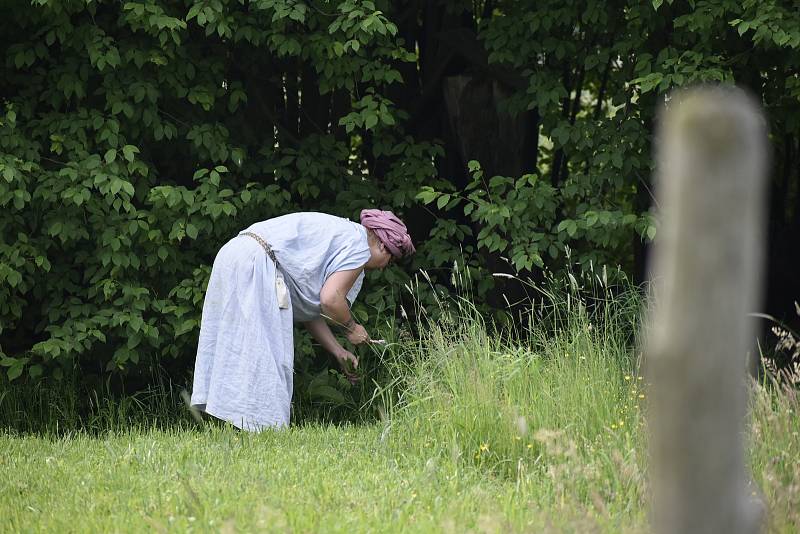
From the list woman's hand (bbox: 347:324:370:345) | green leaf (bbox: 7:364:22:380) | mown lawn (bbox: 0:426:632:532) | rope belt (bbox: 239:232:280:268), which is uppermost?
rope belt (bbox: 239:232:280:268)

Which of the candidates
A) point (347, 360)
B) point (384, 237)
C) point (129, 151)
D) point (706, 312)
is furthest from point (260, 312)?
point (706, 312)

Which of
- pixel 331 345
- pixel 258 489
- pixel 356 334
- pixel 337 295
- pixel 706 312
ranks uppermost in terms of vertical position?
pixel 706 312

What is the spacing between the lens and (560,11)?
21.9 feet

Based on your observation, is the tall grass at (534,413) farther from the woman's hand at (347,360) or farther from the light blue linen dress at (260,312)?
the light blue linen dress at (260,312)

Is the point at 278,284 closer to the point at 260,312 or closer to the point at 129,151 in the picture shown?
the point at 260,312

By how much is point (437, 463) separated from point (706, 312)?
10.2 ft

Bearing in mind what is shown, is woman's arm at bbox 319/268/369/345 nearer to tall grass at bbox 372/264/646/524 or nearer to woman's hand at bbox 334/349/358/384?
woman's hand at bbox 334/349/358/384

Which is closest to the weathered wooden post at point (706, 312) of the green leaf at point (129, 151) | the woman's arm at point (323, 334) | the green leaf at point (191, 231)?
the woman's arm at point (323, 334)

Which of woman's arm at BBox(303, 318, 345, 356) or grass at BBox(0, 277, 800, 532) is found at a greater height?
woman's arm at BBox(303, 318, 345, 356)

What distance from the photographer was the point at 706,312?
148 centimetres

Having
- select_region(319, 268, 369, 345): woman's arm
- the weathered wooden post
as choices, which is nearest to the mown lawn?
select_region(319, 268, 369, 345): woman's arm

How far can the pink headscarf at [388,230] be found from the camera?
18.9ft

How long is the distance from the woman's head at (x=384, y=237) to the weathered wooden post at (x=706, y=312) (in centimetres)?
425

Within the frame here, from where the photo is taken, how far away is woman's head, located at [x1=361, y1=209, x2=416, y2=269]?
18.9 feet
